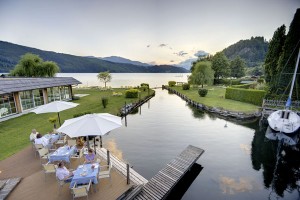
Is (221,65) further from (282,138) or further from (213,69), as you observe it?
(282,138)

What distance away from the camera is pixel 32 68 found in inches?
1679

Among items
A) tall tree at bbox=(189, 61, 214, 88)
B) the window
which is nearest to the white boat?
the window

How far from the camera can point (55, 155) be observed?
799cm

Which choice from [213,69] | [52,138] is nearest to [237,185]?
[52,138]

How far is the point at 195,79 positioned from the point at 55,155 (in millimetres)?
45267

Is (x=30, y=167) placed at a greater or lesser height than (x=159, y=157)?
greater

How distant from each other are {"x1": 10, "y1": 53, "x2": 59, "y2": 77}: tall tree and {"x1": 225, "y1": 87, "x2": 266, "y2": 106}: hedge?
4983 centimetres

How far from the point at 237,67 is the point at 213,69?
22001mm

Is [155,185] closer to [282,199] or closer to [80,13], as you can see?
[282,199]

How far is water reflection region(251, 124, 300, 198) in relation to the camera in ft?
29.3

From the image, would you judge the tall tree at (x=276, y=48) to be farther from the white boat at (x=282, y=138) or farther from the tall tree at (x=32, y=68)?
the tall tree at (x=32, y=68)

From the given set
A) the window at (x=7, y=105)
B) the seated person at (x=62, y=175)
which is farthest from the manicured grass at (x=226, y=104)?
the window at (x=7, y=105)

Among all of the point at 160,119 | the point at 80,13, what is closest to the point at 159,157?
the point at 160,119

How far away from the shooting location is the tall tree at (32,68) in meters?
41.9
